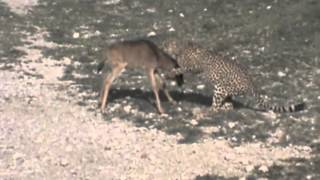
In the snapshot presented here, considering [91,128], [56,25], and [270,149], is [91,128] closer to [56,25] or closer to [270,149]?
[270,149]

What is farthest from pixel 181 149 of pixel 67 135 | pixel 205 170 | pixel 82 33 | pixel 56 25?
pixel 56 25

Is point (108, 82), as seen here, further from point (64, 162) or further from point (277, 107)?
point (64, 162)

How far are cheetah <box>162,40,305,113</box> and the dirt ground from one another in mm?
298

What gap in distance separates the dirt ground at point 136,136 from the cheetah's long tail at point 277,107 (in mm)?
178

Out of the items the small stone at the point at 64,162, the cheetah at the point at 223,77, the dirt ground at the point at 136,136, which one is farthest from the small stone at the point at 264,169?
the cheetah at the point at 223,77

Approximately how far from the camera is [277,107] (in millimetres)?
14180

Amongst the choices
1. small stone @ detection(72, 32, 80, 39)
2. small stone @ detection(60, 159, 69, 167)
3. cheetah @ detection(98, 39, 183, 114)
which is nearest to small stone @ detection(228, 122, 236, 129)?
cheetah @ detection(98, 39, 183, 114)

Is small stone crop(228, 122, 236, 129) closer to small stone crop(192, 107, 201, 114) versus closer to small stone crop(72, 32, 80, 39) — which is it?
small stone crop(192, 107, 201, 114)

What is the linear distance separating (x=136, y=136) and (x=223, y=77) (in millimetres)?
2110

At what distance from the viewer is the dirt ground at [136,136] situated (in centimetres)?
1150

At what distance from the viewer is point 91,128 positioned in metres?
13.5

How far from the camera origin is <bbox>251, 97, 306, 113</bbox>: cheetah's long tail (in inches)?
556

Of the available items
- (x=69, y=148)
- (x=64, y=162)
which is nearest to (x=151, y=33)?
(x=69, y=148)

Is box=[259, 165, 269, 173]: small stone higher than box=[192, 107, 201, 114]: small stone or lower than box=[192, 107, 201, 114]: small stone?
lower
